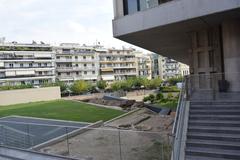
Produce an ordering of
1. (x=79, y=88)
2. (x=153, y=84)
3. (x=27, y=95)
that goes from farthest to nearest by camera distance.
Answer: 1. (x=153, y=84)
2. (x=79, y=88)
3. (x=27, y=95)

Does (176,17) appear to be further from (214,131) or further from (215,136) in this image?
(215,136)

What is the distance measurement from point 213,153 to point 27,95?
34603 mm

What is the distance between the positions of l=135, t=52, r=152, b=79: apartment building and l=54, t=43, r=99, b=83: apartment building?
2474cm

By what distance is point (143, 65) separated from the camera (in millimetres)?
119312

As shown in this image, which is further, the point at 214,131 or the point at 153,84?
the point at 153,84

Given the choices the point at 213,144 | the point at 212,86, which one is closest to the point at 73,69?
the point at 212,86

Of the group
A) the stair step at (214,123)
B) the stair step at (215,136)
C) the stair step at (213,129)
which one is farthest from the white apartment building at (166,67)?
the stair step at (215,136)

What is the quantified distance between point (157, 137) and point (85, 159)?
8.97 feet

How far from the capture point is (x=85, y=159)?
10.8 meters

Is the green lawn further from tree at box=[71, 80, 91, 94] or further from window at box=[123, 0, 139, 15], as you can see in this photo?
tree at box=[71, 80, 91, 94]

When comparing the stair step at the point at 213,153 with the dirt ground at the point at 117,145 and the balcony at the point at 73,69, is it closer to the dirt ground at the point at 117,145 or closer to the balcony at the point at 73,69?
the dirt ground at the point at 117,145

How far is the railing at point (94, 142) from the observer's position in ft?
32.4

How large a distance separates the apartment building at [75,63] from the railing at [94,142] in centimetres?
7608

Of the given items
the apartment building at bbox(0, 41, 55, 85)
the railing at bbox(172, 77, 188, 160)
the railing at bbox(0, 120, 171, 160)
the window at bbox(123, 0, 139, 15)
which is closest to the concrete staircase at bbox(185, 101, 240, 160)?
the railing at bbox(172, 77, 188, 160)
